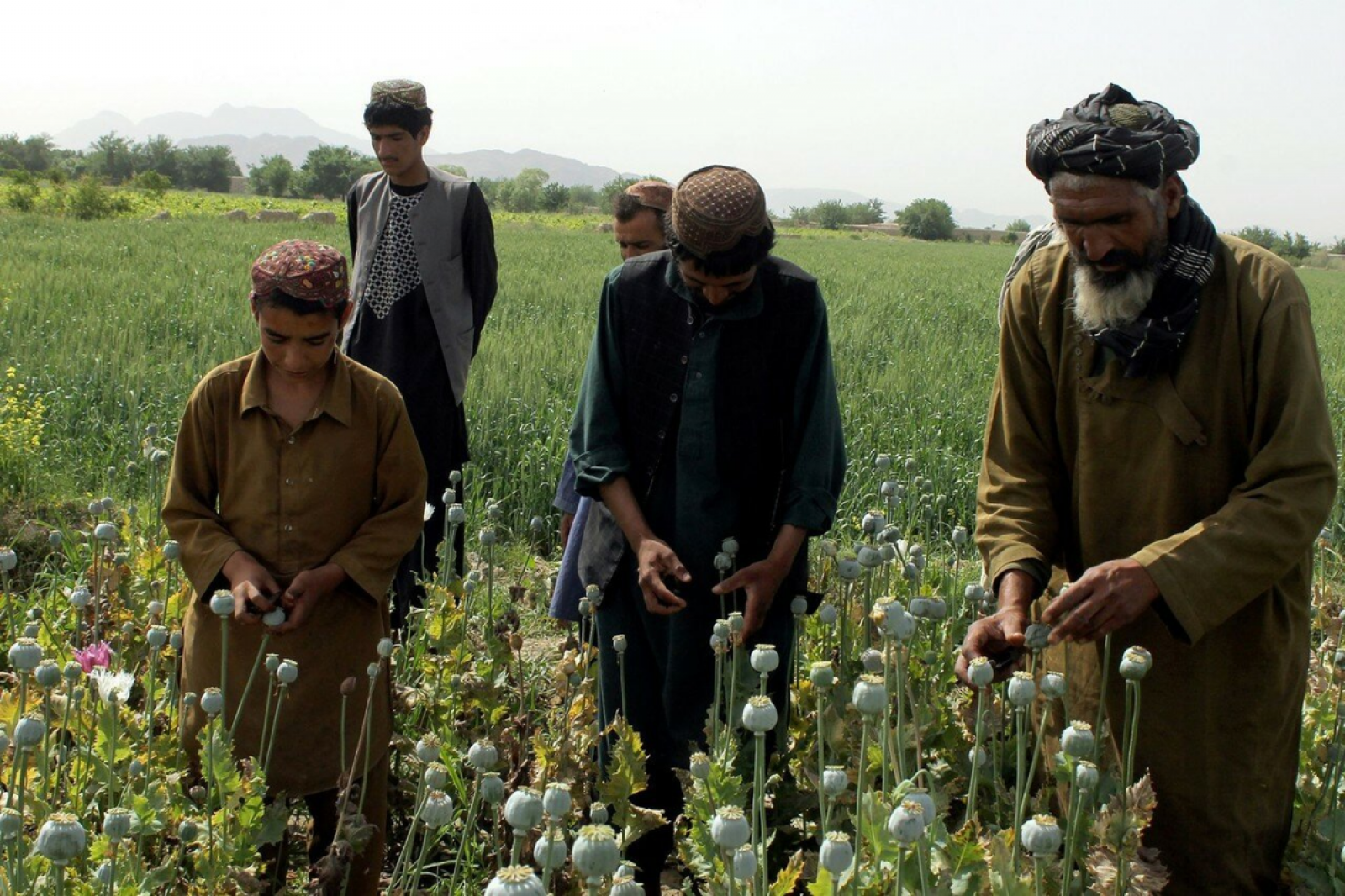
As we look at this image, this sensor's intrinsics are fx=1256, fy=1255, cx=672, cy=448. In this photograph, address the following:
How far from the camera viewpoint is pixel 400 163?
167 inches

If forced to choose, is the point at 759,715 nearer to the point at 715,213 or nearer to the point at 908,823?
the point at 908,823

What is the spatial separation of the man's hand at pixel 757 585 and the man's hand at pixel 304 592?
2.50ft

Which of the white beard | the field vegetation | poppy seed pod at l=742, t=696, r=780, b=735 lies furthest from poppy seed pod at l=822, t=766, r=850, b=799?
the white beard

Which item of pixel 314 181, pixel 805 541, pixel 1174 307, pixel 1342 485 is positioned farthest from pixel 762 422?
pixel 314 181

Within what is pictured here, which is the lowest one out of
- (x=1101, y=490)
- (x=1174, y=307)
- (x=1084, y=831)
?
(x=1084, y=831)

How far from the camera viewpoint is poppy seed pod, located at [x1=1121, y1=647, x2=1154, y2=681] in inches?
71.0

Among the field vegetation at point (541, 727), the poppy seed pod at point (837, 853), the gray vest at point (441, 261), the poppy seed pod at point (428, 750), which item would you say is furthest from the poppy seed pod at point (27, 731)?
the gray vest at point (441, 261)

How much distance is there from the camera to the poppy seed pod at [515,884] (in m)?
1.12

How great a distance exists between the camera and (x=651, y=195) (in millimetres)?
3543

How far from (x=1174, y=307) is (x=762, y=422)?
87cm

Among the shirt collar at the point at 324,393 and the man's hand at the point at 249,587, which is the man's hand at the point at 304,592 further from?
the shirt collar at the point at 324,393

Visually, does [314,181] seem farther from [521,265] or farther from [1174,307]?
[1174,307]

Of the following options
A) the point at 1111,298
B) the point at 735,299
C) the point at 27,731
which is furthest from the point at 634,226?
the point at 27,731

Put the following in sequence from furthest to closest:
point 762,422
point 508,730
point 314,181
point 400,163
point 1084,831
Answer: point 314,181 → point 400,163 → point 508,730 → point 762,422 → point 1084,831
